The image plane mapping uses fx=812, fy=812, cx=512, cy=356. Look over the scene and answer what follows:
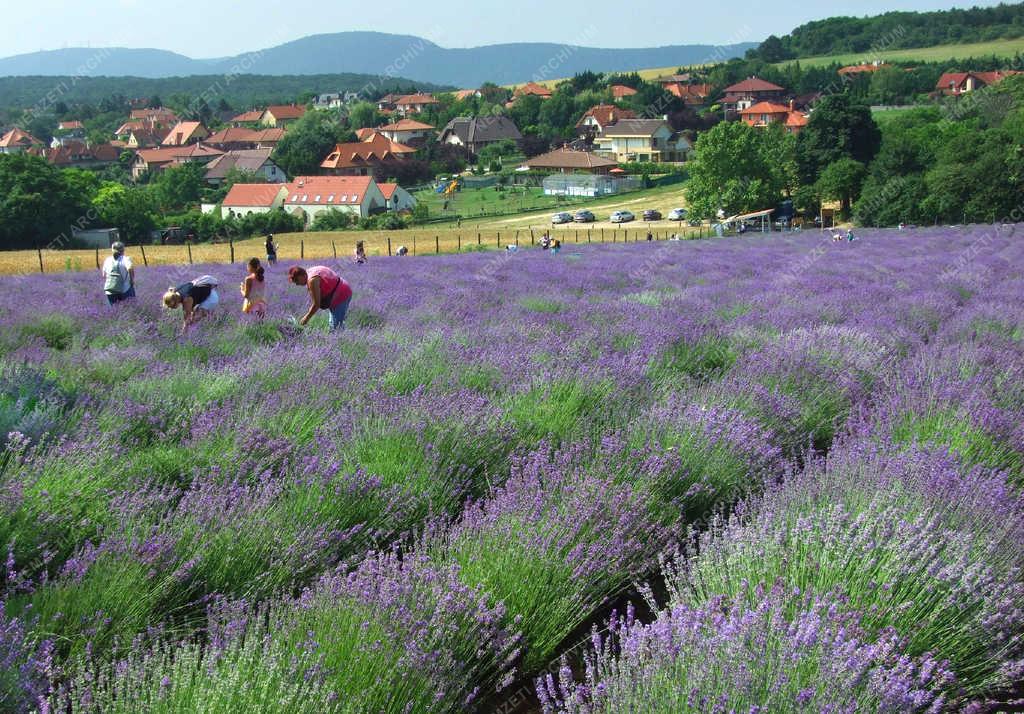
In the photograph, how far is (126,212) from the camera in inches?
2403

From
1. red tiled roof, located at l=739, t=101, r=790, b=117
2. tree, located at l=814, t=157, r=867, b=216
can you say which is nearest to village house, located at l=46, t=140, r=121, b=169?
red tiled roof, located at l=739, t=101, r=790, b=117

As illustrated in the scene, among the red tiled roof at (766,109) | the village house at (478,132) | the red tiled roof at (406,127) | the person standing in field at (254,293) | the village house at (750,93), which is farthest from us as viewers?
the village house at (750,93)

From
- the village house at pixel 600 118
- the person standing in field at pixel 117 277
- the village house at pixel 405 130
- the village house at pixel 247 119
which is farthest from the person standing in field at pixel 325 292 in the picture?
the village house at pixel 247 119

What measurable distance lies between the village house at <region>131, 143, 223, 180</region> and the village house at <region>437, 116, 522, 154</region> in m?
35.1

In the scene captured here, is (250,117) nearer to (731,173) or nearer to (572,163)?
(572,163)

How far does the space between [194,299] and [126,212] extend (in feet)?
196

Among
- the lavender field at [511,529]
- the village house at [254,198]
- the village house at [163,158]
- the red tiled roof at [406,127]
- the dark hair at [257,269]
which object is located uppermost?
the red tiled roof at [406,127]

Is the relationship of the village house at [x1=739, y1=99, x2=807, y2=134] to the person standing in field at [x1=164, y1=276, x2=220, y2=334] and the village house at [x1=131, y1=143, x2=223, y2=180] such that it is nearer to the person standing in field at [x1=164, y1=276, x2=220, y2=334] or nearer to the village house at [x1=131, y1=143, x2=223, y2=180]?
the village house at [x1=131, y1=143, x2=223, y2=180]

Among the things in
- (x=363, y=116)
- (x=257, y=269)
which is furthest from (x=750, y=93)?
(x=257, y=269)

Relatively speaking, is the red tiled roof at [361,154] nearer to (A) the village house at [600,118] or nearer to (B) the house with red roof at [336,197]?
(B) the house with red roof at [336,197]

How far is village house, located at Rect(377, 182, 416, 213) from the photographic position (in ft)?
246

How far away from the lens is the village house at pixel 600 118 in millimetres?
111875

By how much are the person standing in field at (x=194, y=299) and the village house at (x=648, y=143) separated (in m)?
91.6

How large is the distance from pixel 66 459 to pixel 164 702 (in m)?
1.77
